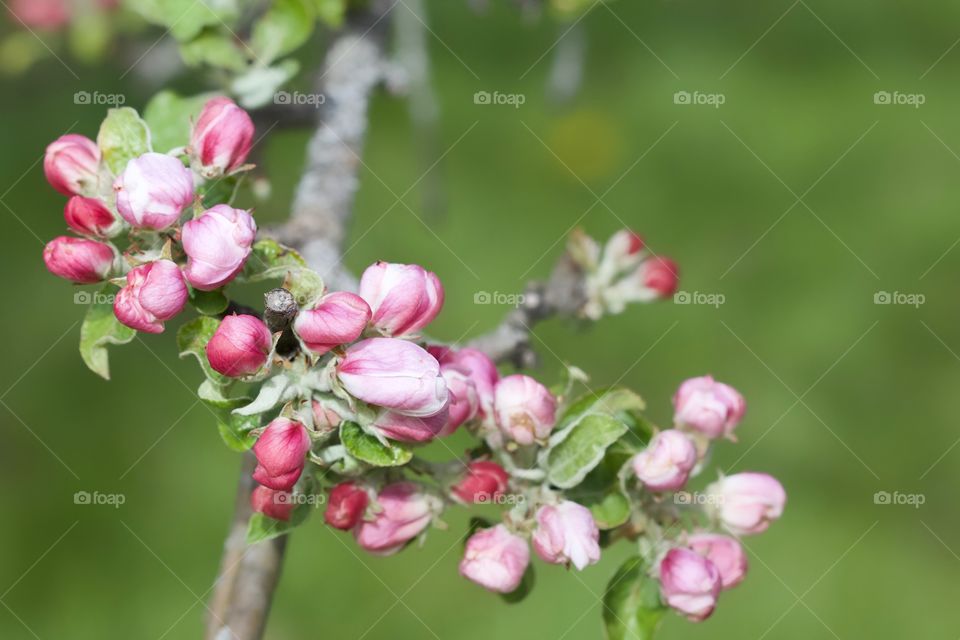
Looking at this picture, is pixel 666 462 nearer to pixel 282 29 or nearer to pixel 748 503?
pixel 748 503

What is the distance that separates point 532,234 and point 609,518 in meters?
2.09

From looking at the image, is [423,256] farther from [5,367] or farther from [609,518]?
[609,518]

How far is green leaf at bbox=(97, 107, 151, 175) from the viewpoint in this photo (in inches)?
39.5

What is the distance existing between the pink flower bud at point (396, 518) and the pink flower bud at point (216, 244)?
11.7 inches

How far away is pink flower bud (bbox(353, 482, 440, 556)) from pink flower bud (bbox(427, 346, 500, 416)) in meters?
0.11

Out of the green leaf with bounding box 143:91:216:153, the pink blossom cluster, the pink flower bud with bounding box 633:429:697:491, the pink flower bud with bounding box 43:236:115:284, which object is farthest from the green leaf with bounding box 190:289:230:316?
the pink flower bud with bounding box 633:429:697:491

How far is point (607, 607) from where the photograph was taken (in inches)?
42.8

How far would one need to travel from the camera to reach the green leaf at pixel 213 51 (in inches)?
52.0

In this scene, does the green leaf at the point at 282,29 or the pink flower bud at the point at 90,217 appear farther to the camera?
the green leaf at the point at 282,29

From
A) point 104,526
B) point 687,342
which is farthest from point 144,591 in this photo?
point 687,342

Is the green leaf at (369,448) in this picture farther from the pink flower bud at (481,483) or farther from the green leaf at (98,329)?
the green leaf at (98,329)

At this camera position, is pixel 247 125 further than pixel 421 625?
No

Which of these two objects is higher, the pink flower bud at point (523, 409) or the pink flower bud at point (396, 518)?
the pink flower bud at point (523, 409)

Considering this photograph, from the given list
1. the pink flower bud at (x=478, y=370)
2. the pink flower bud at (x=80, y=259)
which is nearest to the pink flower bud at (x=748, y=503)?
the pink flower bud at (x=478, y=370)
